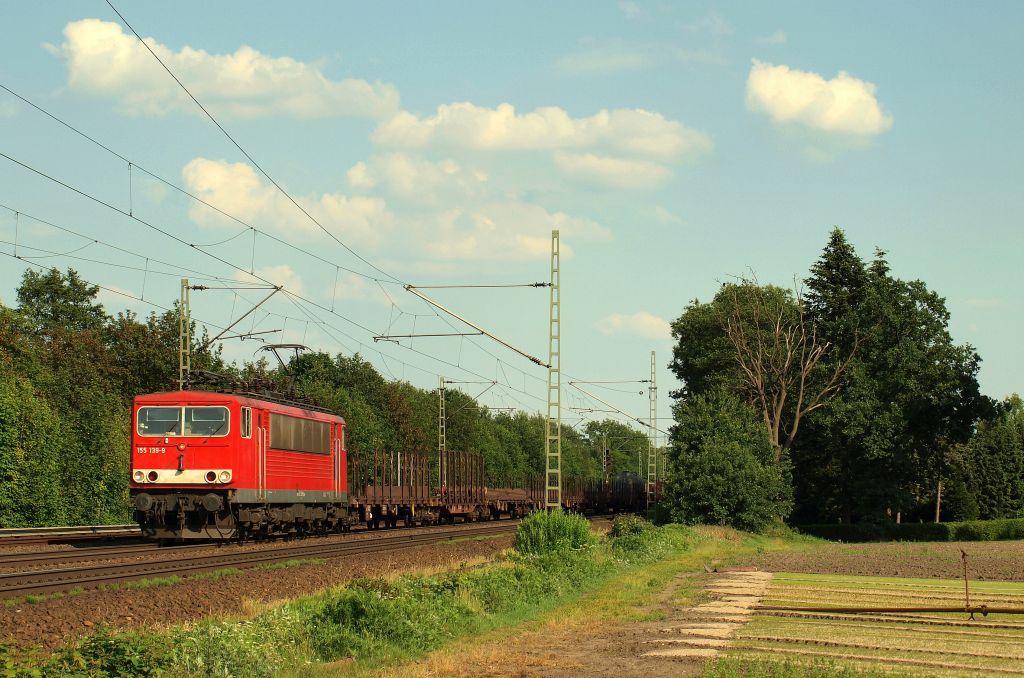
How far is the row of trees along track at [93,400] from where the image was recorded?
138 feet

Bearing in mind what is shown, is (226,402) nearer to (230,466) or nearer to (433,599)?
(230,466)

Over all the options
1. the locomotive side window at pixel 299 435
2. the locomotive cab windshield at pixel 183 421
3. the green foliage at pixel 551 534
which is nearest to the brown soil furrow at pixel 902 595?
the green foliage at pixel 551 534

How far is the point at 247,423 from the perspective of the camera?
31578mm

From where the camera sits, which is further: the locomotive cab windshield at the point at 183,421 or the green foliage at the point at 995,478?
the green foliage at the point at 995,478

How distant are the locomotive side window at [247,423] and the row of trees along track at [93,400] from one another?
3248 mm

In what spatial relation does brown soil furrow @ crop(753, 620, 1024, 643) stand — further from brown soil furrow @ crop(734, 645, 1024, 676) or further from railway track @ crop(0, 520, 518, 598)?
railway track @ crop(0, 520, 518, 598)

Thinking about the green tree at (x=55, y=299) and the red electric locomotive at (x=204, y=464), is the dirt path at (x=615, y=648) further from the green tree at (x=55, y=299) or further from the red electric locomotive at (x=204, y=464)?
the green tree at (x=55, y=299)

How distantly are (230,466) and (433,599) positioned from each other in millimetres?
15942

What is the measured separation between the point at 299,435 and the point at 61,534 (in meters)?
9.54

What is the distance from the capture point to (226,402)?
31.2m

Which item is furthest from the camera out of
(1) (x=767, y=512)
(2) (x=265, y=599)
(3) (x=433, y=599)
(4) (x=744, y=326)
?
(4) (x=744, y=326)

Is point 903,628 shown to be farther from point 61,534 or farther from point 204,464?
point 61,534

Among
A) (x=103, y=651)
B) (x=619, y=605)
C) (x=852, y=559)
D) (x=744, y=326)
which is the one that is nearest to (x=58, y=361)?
(x=744, y=326)

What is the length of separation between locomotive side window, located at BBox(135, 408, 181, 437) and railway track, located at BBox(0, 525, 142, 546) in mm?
4571
